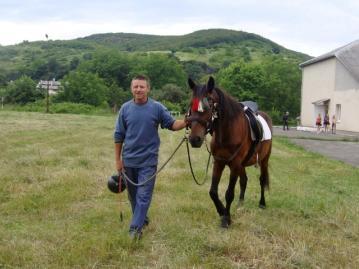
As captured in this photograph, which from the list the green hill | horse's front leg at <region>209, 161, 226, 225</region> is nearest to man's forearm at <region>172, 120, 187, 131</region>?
horse's front leg at <region>209, 161, 226, 225</region>

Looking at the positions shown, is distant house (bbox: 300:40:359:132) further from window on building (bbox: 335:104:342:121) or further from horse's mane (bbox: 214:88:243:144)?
horse's mane (bbox: 214:88:243:144)

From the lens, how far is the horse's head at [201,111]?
535 centimetres

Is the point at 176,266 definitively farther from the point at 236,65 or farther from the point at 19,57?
the point at 19,57

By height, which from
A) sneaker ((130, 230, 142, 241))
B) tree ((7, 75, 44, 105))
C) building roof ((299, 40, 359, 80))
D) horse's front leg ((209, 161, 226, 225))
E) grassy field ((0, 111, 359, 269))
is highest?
building roof ((299, 40, 359, 80))

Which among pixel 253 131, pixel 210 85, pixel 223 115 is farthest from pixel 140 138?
pixel 253 131

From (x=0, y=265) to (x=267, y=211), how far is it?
426cm

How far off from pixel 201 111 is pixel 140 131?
0.76m

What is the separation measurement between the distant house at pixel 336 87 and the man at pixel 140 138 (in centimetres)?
3430

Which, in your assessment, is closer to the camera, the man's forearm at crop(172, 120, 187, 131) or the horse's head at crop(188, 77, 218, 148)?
the horse's head at crop(188, 77, 218, 148)

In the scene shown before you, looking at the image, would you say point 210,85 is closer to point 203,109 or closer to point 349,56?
point 203,109

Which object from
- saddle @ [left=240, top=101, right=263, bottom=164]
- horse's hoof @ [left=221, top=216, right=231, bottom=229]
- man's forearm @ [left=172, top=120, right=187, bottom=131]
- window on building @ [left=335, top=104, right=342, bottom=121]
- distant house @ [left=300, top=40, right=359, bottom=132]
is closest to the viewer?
man's forearm @ [left=172, top=120, right=187, bottom=131]

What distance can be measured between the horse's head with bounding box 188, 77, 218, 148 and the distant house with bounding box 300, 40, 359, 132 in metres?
34.0

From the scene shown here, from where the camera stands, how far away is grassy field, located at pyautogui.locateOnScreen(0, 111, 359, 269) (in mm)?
4910

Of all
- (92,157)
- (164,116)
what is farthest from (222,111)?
(92,157)
